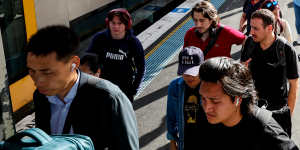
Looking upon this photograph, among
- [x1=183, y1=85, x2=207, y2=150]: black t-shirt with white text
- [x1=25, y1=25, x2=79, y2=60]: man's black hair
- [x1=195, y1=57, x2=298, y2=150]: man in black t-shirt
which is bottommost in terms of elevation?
[x1=183, y1=85, x2=207, y2=150]: black t-shirt with white text

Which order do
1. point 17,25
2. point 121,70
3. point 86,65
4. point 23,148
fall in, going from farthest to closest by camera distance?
point 17,25 → point 121,70 → point 86,65 → point 23,148

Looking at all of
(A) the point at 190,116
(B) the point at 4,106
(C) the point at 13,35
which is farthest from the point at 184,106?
(C) the point at 13,35

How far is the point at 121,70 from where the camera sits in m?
4.62

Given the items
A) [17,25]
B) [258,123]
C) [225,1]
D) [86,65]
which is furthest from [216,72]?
[225,1]

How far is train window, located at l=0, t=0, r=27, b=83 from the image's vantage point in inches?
252

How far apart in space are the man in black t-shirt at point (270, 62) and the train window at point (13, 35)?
12.5 ft

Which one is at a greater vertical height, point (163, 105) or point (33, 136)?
point (33, 136)

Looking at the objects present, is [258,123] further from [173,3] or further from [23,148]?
[173,3]

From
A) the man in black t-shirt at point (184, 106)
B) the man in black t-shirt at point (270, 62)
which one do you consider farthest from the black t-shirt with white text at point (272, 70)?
the man in black t-shirt at point (184, 106)

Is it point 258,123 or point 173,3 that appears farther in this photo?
point 173,3

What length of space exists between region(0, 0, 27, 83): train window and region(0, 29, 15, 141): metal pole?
A: 263cm

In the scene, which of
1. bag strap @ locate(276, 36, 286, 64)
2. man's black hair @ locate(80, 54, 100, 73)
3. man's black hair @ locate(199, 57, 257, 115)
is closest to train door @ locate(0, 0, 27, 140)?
man's black hair @ locate(80, 54, 100, 73)

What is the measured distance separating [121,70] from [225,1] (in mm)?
9455

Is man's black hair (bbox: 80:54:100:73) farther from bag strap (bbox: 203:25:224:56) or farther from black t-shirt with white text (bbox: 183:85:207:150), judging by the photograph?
bag strap (bbox: 203:25:224:56)
